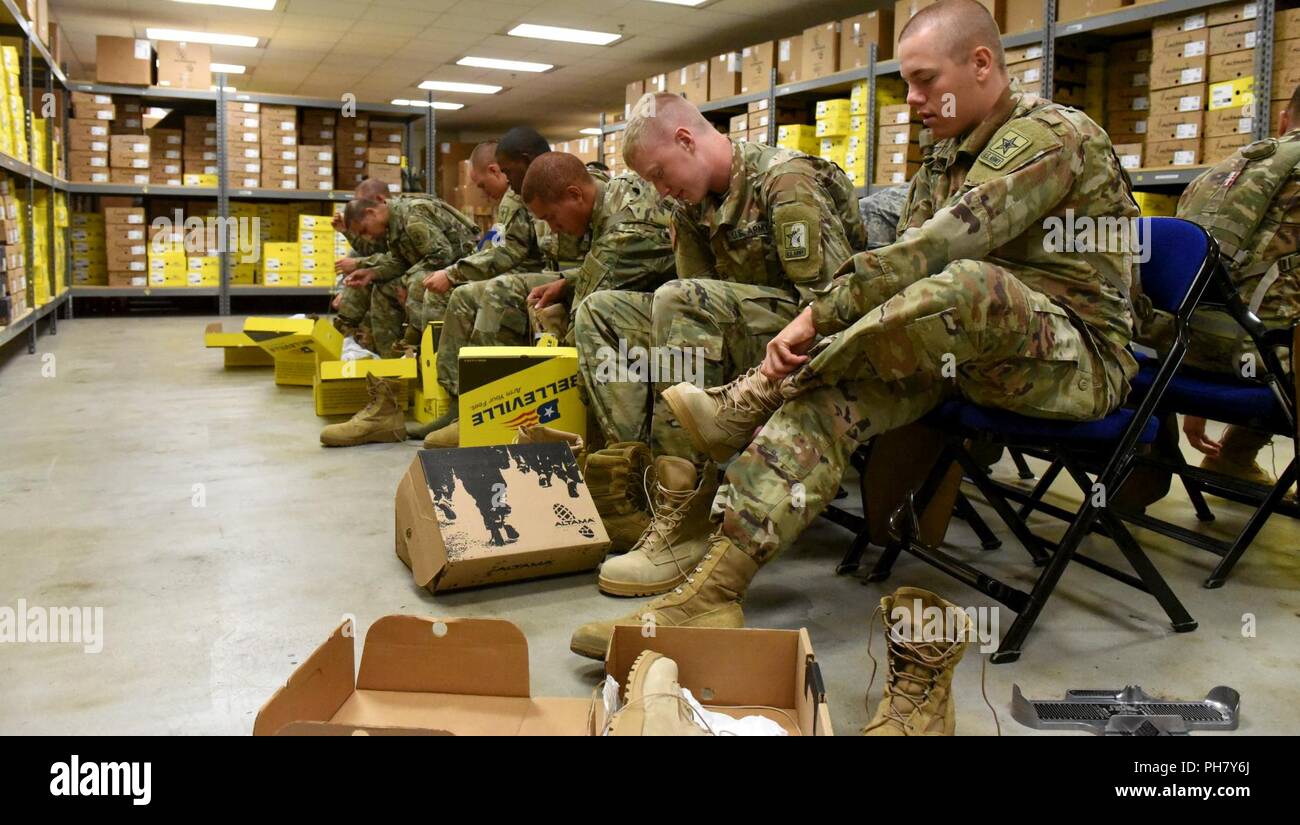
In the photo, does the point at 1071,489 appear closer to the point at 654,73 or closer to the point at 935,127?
the point at 935,127

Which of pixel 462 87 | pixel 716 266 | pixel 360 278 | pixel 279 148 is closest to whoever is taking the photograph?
pixel 716 266

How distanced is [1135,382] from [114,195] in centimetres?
947

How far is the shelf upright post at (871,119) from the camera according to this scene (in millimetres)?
6551

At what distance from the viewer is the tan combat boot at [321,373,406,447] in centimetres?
356

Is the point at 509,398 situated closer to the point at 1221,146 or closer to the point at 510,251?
the point at 510,251

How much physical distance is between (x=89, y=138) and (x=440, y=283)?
20.1ft

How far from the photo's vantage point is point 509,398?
2814 millimetres

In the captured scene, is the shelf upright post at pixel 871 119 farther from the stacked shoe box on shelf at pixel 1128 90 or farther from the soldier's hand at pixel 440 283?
the soldier's hand at pixel 440 283

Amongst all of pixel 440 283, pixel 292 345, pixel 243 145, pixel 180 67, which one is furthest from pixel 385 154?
pixel 440 283

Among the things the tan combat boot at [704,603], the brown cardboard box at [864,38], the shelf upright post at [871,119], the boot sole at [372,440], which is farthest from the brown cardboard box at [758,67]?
the tan combat boot at [704,603]

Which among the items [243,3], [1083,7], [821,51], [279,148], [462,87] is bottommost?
[279,148]

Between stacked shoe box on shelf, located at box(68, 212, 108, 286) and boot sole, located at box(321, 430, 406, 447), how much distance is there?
6711mm

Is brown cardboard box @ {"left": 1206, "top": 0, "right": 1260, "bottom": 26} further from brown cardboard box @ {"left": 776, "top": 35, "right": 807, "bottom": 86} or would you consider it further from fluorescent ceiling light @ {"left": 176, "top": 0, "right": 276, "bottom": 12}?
fluorescent ceiling light @ {"left": 176, "top": 0, "right": 276, "bottom": 12}
